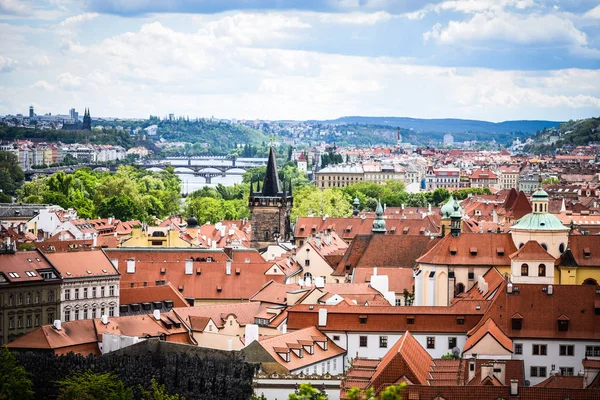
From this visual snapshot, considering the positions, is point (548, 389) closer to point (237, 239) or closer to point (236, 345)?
point (236, 345)

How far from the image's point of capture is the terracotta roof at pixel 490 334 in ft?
237

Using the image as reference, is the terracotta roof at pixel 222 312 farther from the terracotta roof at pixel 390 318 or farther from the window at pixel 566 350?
the window at pixel 566 350

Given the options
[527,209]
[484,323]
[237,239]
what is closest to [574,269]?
[484,323]

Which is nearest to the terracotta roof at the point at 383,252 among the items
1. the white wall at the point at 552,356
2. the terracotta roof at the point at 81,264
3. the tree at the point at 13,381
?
the terracotta roof at the point at 81,264

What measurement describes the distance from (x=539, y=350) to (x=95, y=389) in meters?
23.5

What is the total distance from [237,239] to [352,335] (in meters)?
61.1

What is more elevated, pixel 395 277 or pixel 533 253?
pixel 533 253

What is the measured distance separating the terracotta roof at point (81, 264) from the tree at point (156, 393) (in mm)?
23452

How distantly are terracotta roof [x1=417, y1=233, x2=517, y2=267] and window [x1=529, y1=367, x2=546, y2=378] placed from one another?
19.1 meters

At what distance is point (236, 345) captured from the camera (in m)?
74.7

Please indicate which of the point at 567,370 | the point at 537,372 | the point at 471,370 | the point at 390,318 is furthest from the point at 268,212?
the point at 471,370

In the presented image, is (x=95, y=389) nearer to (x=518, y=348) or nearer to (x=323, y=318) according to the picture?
(x=323, y=318)

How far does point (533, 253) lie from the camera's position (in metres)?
84.7

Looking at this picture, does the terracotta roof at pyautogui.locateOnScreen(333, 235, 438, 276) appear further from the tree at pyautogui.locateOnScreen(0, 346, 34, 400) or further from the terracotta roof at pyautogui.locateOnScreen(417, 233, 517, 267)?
the tree at pyautogui.locateOnScreen(0, 346, 34, 400)
